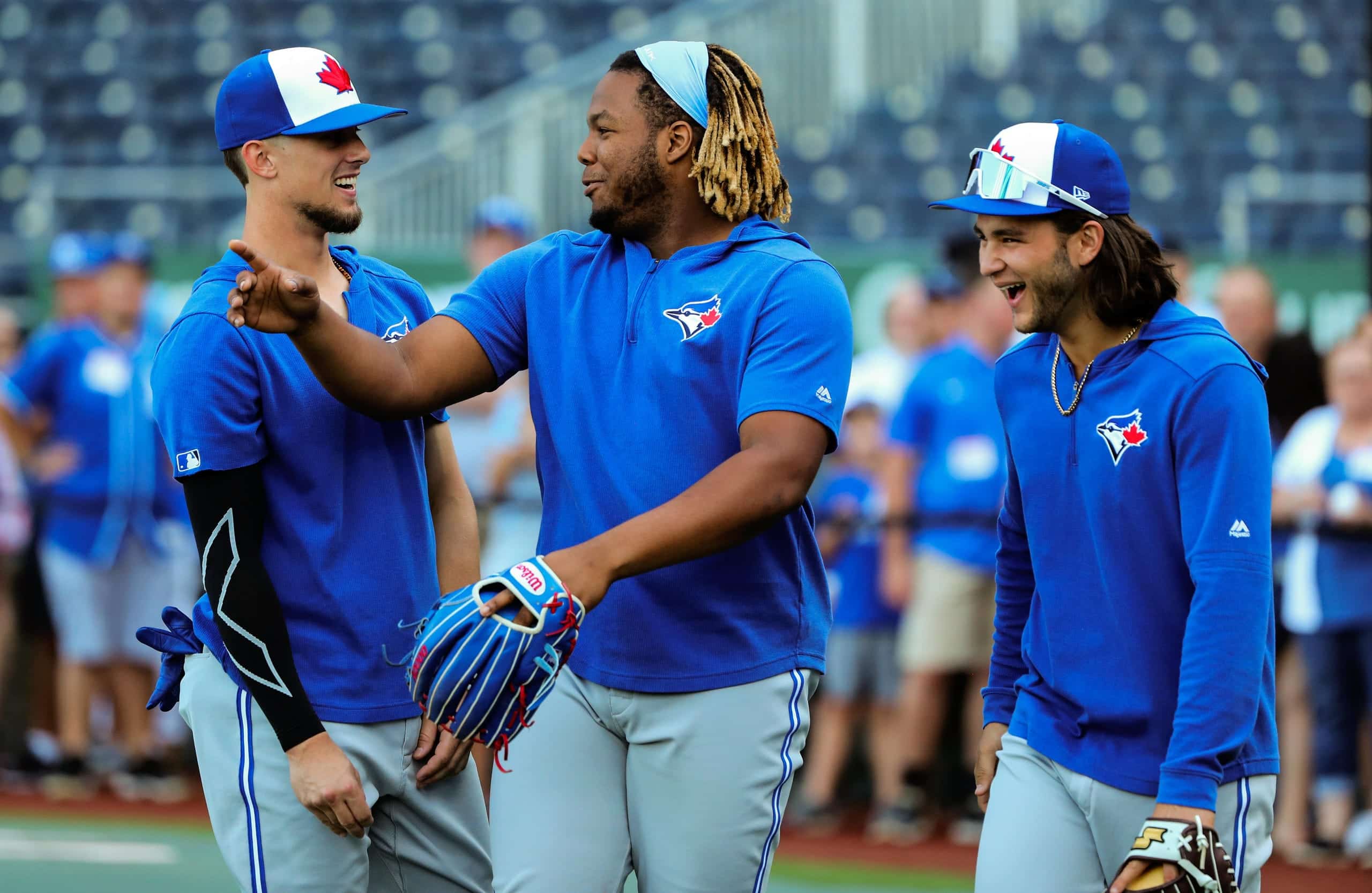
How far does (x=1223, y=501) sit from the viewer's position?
9.50ft

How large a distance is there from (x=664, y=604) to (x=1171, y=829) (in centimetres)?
96

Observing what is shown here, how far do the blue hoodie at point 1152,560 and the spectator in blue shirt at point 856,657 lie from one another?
444 cm

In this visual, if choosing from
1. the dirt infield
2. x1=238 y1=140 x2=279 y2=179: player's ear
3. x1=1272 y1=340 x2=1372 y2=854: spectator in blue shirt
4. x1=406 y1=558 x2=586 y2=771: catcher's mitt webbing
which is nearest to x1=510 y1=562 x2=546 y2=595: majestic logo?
x1=406 y1=558 x2=586 y2=771: catcher's mitt webbing

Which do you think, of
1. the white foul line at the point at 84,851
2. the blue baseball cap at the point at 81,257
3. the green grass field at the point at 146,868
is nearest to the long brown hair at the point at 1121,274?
the green grass field at the point at 146,868

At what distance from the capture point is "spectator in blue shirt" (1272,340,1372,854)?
6.83 metres

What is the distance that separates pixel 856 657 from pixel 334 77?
4969 mm

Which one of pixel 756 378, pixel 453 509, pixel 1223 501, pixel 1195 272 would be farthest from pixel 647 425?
pixel 1195 272

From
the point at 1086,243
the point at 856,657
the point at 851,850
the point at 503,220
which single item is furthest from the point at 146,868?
the point at 1086,243

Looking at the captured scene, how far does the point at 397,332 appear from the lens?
3.39m

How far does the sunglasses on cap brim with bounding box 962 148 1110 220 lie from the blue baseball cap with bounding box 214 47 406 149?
42.2 inches

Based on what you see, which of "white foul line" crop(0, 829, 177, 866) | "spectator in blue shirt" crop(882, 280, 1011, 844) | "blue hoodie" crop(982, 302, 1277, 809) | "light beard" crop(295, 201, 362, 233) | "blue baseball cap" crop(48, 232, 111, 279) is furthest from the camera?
"blue baseball cap" crop(48, 232, 111, 279)

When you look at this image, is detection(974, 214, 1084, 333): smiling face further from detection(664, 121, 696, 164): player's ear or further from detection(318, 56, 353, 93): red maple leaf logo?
detection(318, 56, 353, 93): red maple leaf logo

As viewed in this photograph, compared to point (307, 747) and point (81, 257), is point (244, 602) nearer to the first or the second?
point (307, 747)

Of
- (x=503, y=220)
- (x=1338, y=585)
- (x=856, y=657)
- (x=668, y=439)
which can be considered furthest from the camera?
(x=503, y=220)
